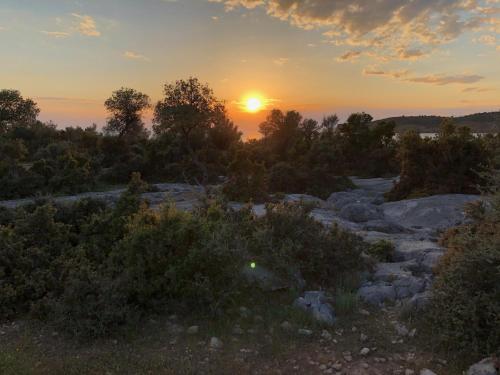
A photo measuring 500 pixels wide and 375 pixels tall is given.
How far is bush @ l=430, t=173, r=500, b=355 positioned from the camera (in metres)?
5.07

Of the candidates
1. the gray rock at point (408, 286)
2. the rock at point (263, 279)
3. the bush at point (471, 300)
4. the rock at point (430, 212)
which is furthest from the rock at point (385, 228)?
the bush at point (471, 300)

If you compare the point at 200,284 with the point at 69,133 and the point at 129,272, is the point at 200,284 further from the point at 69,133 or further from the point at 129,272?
the point at 69,133

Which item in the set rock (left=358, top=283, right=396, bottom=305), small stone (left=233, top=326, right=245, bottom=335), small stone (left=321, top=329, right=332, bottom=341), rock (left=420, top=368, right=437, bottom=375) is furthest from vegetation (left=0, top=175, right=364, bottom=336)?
rock (left=420, top=368, right=437, bottom=375)

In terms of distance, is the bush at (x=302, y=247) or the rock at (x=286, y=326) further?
the bush at (x=302, y=247)

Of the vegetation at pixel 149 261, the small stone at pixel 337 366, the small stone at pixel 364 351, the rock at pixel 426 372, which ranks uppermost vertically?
the vegetation at pixel 149 261

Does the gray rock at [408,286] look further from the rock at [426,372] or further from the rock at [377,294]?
the rock at [426,372]

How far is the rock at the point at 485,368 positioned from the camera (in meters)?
4.58

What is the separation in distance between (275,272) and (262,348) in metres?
1.81

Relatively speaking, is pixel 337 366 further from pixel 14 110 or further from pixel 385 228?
pixel 14 110

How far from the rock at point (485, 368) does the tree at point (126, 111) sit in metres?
44.1

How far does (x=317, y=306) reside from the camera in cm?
650

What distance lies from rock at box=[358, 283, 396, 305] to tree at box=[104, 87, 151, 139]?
1635 inches

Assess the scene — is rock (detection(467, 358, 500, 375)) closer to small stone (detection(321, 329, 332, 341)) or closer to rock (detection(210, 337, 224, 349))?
small stone (detection(321, 329, 332, 341))

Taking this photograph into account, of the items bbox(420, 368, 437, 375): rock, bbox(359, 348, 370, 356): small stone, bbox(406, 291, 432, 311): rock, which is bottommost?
A: bbox(359, 348, 370, 356): small stone
